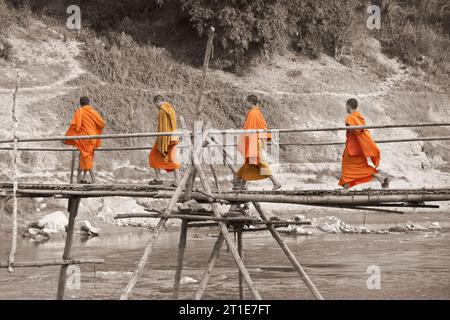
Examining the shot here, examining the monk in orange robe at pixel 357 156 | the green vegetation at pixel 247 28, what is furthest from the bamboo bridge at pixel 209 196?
the green vegetation at pixel 247 28

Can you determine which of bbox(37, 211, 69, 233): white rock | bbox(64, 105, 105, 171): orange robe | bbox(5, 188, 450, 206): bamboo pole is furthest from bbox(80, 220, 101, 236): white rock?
bbox(5, 188, 450, 206): bamboo pole

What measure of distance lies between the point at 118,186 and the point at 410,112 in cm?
1940

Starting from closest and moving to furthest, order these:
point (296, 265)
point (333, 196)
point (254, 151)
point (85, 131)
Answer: point (333, 196) < point (296, 265) < point (254, 151) < point (85, 131)

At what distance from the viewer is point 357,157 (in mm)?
12539

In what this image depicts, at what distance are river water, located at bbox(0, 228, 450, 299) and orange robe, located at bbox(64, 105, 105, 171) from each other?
2.11m

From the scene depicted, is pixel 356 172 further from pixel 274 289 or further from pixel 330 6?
pixel 330 6

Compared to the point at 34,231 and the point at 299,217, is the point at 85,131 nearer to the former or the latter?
the point at 34,231

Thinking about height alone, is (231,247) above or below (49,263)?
above

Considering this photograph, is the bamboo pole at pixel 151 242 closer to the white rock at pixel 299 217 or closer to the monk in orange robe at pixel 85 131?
the monk in orange robe at pixel 85 131

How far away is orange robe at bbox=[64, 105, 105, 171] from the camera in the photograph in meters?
13.8

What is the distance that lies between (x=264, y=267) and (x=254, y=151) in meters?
5.06

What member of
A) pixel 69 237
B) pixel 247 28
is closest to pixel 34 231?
pixel 69 237

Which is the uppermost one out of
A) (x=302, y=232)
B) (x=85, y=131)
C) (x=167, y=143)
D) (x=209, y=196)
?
(x=85, y=131)

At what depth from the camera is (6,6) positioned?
26422 mm
